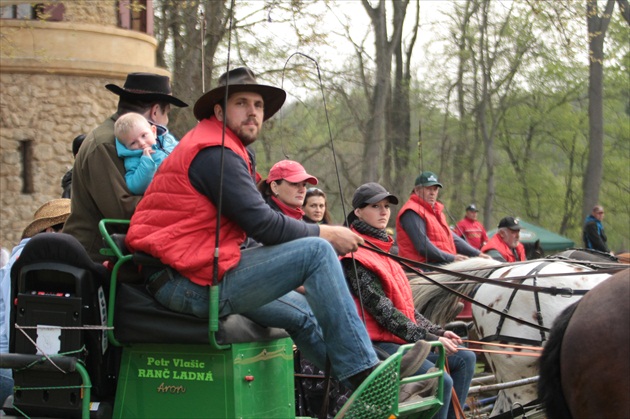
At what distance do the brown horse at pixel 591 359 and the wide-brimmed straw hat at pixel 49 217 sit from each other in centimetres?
328

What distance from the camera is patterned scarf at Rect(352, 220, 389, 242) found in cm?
599

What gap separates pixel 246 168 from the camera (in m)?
4.48

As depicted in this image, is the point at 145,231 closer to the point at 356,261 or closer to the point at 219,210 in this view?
the point at 219,210

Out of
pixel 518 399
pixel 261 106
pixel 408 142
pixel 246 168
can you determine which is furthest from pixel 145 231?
pixel 408 142

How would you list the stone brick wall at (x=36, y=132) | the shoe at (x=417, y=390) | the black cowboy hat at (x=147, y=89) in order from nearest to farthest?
the shoe at (x=417, y=390) < the black cowboy hat at (x=147, y=89) < the stone brick wall at (x=36, y=132)

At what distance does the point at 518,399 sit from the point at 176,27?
556 inches

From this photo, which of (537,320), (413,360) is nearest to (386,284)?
(413,360)

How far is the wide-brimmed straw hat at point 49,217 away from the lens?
630 centimetres

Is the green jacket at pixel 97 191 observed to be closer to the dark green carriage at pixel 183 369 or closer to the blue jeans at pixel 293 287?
the dark green carriage at pixel 183 369

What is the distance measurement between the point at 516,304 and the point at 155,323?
4004 mm

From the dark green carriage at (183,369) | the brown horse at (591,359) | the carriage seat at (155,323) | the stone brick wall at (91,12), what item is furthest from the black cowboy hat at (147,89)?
the stone brick wall at (91,12)

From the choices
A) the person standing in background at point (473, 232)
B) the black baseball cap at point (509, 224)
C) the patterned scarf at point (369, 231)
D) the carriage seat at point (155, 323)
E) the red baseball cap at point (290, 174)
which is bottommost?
the person standing in background at point (473, 232)

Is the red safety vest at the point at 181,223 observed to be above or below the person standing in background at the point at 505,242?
above

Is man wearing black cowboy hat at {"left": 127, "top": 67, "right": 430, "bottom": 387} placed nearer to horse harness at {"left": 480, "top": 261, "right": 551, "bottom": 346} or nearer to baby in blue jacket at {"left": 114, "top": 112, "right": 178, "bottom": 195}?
baby in blue jacket at {"left": 114, "top": 112, "right": 178, "bottom": 195}
